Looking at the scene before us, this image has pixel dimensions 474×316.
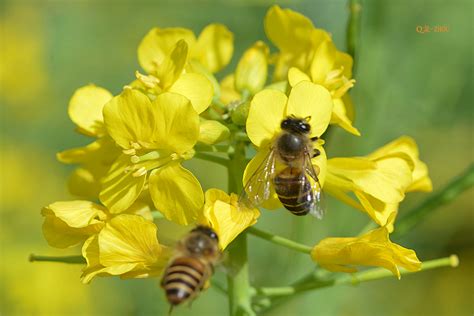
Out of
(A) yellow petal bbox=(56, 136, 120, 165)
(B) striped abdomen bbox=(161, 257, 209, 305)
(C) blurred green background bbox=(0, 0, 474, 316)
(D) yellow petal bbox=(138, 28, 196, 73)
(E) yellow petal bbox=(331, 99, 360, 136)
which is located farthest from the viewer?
(C) blurred green background bbox=(0, 0, 474, 316)

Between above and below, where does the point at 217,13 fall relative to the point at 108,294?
above

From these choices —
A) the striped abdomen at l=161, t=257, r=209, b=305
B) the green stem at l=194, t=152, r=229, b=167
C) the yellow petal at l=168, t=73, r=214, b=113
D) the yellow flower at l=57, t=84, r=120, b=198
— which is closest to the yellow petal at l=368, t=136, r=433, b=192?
the green stem at l=194, t=152, r=229, b=167

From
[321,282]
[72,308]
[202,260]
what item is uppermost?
[202,260]

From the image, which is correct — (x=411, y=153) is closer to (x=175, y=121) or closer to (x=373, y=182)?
(x=373, y=182)

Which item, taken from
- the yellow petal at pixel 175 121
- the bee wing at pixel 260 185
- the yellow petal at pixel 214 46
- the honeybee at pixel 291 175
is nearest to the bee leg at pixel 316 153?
the honeybee at pixel 291 175

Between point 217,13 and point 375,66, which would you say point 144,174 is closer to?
point 375,66

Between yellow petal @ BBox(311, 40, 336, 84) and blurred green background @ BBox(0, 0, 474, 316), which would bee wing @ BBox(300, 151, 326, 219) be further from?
blurred green background @ BBox(0, 0, 474, 316)

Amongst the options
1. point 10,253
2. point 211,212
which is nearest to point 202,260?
point 211,212
